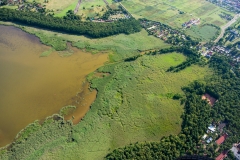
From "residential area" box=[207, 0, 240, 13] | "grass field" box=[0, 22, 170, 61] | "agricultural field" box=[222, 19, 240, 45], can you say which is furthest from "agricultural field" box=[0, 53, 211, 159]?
"residential area" box=[207, 0, 240, 13]

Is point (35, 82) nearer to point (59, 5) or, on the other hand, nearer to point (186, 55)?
point (59, 5)

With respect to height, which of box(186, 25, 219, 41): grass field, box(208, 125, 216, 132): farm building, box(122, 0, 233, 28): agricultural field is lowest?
box(208, 125, 216, 132): farm building

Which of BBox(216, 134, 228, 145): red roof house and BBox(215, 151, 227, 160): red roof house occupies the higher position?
BBox(216, 134, 228, 145): red roof house

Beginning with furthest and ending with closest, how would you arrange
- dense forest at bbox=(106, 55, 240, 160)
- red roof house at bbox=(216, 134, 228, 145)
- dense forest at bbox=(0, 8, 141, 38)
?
dense forest at bbox=(0, 8, 141, 38) → red roof house at bbox=(216, 134, 228, 145) → dense forest at bbox=(106, 55, 240, 160)

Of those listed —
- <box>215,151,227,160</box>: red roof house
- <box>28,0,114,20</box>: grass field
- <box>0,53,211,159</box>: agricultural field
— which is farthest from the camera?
<box>28,0,114,20</box>: grass field

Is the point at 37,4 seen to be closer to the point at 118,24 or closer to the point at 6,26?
the point at 6,26

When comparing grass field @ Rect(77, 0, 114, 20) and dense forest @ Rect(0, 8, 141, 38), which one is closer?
dense forest @ Rect(0, 8, 141, 38)

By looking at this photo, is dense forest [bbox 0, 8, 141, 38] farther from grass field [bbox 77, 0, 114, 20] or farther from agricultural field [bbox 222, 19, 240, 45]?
agricultural field [bbox 222, 19, 240, 45]

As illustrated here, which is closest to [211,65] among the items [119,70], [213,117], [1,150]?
[213,117]
